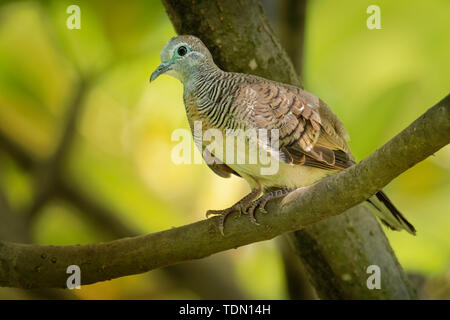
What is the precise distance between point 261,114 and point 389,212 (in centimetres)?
78

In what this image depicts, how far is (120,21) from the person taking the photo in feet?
12.3

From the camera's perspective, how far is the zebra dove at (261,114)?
250 cm

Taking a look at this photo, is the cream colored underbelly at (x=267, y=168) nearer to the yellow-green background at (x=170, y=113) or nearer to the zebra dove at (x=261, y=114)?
the zebra dove at (x=261, y=114)

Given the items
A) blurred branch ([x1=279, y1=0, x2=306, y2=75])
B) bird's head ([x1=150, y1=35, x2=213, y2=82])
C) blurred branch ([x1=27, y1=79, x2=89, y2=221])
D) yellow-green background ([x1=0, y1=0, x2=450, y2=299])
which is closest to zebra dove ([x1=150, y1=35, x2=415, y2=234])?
bird's head ([x1=150, y1=35, x2=213, y2=82])

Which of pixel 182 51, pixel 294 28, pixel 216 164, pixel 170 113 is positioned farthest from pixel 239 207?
pixel 170 113

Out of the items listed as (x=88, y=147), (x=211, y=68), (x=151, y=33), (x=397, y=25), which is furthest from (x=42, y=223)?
(x=397, y=25)

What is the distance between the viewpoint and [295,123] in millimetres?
2564

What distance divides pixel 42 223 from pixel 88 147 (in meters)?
0.64

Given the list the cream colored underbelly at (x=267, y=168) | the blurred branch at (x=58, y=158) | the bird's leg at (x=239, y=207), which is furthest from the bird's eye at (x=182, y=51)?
the blurred branch at (x=58, y=158)

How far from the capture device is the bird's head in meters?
2.47

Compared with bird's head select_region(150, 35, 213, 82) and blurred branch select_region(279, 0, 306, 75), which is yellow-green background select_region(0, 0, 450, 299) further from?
bird's head select_region(150, 35, 213, 82)

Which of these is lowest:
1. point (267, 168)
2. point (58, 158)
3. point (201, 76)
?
point (267, 168)

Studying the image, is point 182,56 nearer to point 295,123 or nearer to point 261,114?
point 261,114
